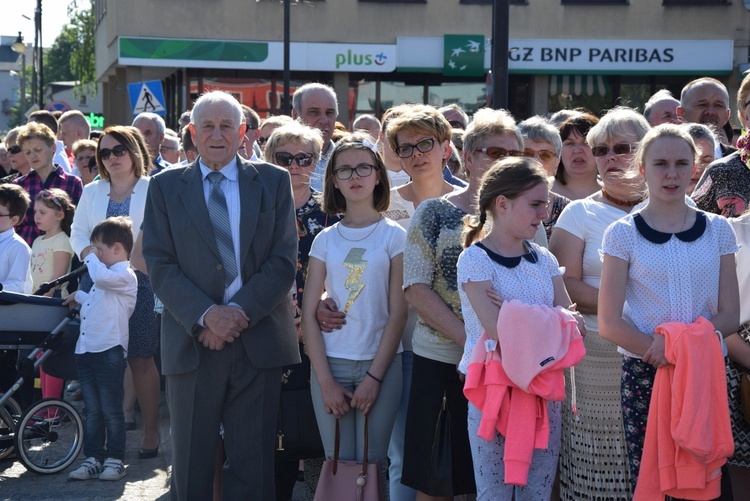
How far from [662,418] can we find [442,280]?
1.20m

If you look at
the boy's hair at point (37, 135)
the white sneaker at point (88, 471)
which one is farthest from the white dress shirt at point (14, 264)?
the boy's hair at point (37, 135)

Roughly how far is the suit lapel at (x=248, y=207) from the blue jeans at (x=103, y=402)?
2395 millimetres

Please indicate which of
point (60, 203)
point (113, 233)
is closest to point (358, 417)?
point (113, 233)

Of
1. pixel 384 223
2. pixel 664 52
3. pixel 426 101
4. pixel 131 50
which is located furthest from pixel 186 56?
pixel 384 223

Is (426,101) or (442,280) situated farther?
(426,101)

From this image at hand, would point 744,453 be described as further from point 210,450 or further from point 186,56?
point 186,56

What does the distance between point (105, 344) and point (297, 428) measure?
2257mm

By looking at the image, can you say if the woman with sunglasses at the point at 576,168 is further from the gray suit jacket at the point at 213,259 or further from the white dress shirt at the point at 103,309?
the white dress shirt at the point at 103,309

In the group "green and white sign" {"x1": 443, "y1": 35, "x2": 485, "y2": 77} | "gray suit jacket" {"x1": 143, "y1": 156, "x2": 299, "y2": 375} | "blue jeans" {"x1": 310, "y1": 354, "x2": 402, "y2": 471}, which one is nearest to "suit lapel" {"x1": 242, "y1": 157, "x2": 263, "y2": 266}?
"gray suit jacket" {"x1": 143, "y1": 156, "x2": 299, "y2": 375}

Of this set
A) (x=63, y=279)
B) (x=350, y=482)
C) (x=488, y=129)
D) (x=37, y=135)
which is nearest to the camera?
(x=350, y=482)

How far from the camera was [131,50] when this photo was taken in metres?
28.1

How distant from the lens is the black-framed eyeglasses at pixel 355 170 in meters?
5.34

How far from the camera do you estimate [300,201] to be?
618 cm

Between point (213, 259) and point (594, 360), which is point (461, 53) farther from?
point (594, 360)
